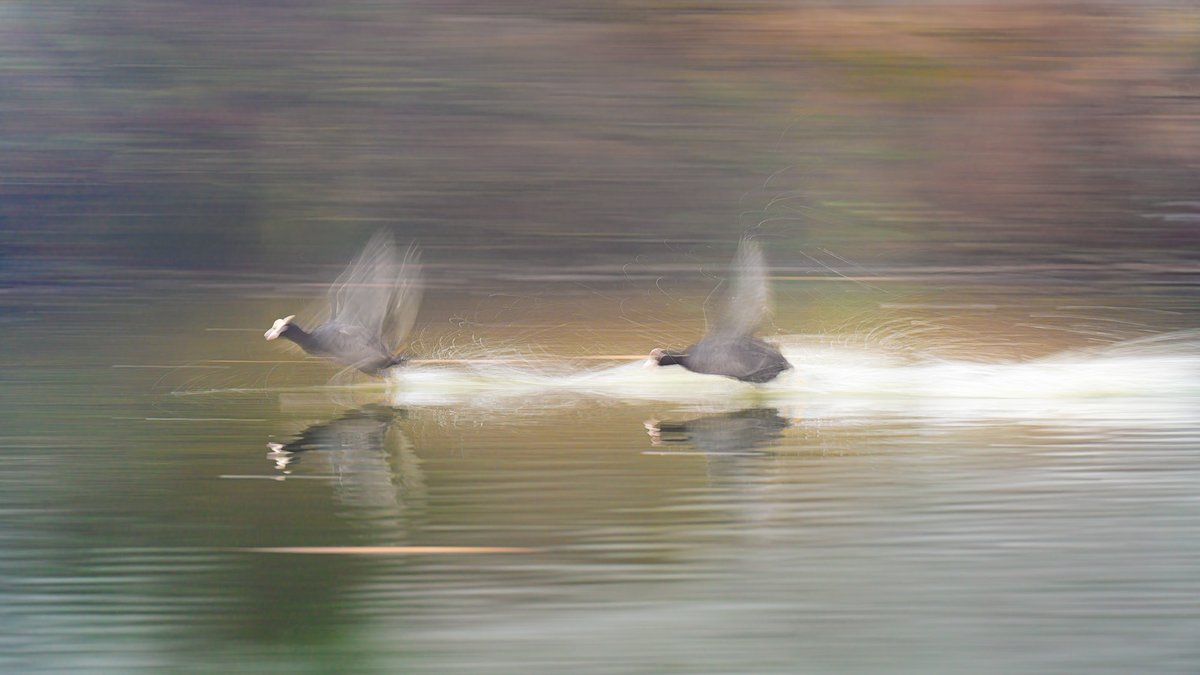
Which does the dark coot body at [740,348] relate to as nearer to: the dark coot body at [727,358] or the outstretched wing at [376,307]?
the dark coot body at [727,358]

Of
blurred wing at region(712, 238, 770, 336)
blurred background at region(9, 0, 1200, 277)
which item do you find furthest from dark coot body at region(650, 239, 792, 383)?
blurred background at region(9, 0, 1200, 277)

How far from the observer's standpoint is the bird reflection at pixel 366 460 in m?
1.79

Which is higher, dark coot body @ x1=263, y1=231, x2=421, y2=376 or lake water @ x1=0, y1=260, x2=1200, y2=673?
dark coot body @ x1=263, y1=231, x2=421, y2=376

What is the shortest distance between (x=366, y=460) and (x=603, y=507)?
1.38ft

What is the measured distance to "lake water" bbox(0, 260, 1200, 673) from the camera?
4.48 ft

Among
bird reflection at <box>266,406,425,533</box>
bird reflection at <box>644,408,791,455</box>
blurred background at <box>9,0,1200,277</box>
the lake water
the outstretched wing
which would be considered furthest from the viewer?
blurred background at <box>9,0,1200,277</box>

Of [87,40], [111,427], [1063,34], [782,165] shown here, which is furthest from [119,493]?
[1063,34]

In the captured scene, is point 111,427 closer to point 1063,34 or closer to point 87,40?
point 87,40

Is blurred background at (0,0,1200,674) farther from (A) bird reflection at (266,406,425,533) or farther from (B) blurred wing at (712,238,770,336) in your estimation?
(B) blurred wing at (712,238,770,336)

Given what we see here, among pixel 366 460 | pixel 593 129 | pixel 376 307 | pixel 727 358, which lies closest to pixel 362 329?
pixel 376 307

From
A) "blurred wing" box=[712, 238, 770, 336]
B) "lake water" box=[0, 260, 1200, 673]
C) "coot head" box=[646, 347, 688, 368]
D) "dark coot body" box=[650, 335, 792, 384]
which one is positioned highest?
"blurred wing" box=[712, 238, 770, 336]

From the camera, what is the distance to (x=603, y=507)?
1.75 metres

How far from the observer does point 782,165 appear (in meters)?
4.66

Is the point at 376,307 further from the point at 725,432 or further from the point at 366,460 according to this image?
the point at 725,432
